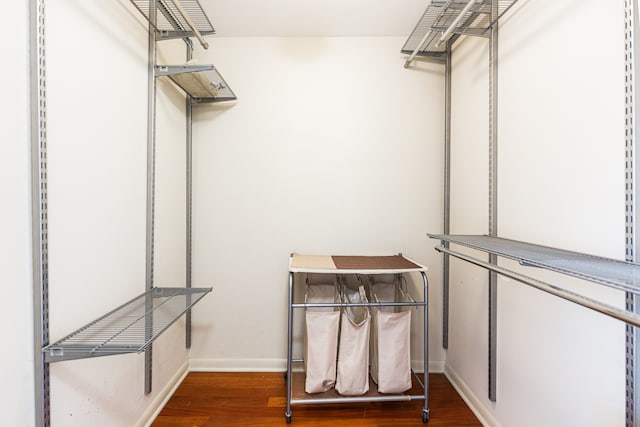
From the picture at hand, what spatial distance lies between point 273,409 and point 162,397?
24.7 inches

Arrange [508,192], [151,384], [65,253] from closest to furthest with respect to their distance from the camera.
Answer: [65,253]
[508,192]
[151,384]

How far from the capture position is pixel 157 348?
5.22 ft

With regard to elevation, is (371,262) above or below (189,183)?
below

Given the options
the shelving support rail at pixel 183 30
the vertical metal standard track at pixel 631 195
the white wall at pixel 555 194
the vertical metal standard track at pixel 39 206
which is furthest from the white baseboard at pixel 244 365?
the shelving support rail at pixel 183 30

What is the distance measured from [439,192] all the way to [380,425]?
4.72 feet

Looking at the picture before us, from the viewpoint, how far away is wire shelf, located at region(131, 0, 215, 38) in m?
1.39

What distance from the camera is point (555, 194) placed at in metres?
1.09

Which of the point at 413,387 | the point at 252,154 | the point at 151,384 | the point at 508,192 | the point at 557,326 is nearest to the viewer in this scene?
the point at 557,326

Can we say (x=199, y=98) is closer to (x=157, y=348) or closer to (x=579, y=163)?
(x=157, y=348)

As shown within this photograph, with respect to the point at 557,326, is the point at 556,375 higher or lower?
lower

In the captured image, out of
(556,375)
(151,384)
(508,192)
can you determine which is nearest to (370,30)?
(508,192)

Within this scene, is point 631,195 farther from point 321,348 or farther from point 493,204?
point 321,348

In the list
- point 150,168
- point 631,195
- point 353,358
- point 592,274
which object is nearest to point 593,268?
point 592,274

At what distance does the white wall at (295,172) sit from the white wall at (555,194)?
0.47 metres
